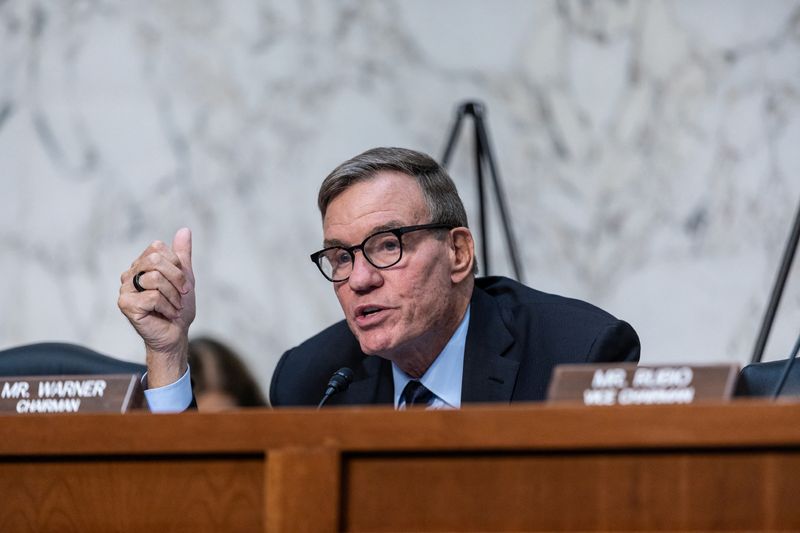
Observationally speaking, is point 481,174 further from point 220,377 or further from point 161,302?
point 161,302

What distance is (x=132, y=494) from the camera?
4.55 ft

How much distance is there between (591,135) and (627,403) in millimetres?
2431

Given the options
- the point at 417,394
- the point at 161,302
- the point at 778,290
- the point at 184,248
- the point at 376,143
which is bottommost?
the point at 417,394

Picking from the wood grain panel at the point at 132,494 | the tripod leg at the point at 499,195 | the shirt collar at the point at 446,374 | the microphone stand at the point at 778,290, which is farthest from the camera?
the tripod leg at the point at 499,195

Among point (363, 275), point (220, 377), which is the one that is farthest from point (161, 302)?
point (220, 377)

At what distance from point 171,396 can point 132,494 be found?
763mm

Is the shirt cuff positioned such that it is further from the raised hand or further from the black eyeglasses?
the black eyeglasses

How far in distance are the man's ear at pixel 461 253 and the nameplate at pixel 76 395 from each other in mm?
932

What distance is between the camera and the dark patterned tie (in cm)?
229

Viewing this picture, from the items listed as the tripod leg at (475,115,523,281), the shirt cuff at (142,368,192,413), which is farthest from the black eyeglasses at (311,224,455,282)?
the tripod leg at (475,115,523,281)

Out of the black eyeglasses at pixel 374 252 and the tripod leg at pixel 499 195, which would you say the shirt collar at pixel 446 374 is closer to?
the black eyeglasses at pixel 374 252

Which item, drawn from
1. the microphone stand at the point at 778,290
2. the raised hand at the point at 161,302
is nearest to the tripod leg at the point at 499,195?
the microphone stand at the point at 778,290

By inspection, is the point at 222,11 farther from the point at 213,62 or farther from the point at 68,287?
the point at 68,287

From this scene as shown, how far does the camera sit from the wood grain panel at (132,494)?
135cm
